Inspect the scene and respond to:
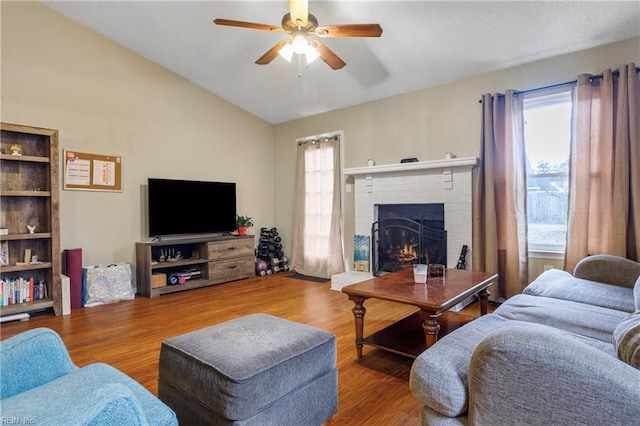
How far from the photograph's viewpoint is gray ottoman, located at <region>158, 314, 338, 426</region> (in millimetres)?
1279

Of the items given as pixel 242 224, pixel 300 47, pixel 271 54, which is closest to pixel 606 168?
pixel 300 47

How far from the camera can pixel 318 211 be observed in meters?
5.39

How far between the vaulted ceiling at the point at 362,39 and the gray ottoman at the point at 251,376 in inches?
115

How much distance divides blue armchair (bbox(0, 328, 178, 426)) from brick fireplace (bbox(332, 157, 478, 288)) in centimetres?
343

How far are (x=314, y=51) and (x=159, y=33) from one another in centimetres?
226

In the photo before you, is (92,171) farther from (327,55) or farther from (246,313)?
(327,55)

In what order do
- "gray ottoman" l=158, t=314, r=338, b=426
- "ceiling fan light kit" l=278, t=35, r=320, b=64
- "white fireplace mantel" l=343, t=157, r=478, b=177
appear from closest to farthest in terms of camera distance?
"gray ottoman" l=158, t=314, r=338, b=426 → "ceiling fan light kit" l=278, t=35, r=320, b=64 → "white fireplace mantel" l=343, t=157, r=478, b=177

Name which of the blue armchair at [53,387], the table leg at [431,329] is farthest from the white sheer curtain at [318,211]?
the blue armchair at [53,387]

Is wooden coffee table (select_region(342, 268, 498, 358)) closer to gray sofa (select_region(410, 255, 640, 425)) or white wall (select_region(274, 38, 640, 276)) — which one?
gray sofa (select_region(410, 255, 640, 425))

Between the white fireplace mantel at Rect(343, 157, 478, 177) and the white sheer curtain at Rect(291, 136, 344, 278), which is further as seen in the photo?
the white sheer curtain at Rect(291, 136, 344, 278)

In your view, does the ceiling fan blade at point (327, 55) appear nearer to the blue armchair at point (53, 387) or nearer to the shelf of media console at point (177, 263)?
the blue armchair at point (53, 387)

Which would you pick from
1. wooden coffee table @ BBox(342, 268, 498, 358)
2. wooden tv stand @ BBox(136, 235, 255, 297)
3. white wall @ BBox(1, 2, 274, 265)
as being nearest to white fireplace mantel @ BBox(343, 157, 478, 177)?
wooden coffee table @ BBox(342, 268, 498, 358)

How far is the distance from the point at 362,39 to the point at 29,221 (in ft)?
13.2

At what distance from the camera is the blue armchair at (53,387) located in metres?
0.77
